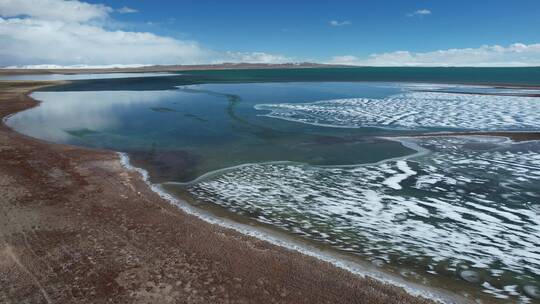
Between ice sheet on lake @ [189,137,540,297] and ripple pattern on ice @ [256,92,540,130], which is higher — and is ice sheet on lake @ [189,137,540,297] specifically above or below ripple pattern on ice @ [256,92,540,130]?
below

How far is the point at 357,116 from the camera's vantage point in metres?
31.3

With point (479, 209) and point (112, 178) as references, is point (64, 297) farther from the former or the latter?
point (479, 209)

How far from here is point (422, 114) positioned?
107ft

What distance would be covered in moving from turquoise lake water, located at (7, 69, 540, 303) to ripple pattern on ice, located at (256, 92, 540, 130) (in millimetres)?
245

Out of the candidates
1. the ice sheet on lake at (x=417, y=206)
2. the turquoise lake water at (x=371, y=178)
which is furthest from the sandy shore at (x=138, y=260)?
the ice sheet on lake at (x=417, y=206)

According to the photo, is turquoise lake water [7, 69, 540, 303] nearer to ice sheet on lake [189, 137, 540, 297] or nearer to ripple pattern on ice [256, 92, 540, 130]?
ice sheet on lake [189, 137, 540, 297]

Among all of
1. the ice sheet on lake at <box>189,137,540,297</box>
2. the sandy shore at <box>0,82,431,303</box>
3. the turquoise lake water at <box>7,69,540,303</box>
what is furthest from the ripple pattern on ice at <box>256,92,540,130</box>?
the sandy shore at <box>0,82,431,303</box>

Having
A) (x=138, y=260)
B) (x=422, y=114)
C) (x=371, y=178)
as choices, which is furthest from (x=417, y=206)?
(x=422, y=114)

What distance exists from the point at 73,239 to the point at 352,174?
34.5 feet

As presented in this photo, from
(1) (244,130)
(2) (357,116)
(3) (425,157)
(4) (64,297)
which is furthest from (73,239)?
(2) (357,116)

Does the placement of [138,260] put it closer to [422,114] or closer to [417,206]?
[417,206]

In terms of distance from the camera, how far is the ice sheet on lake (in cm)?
913

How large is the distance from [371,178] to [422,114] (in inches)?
800

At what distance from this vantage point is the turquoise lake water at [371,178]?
9.09m
